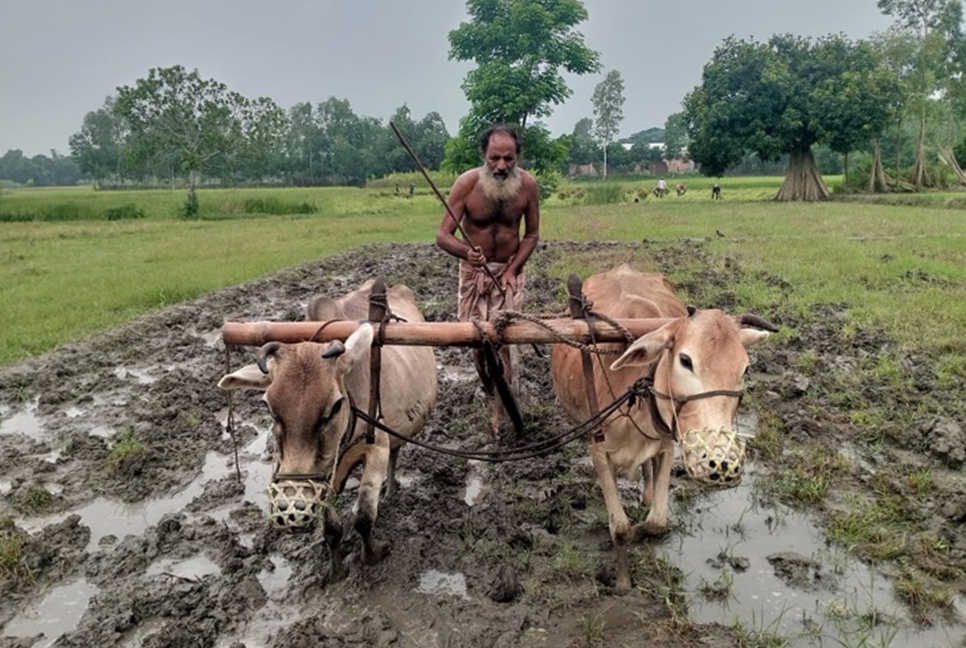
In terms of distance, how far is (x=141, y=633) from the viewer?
3693mm

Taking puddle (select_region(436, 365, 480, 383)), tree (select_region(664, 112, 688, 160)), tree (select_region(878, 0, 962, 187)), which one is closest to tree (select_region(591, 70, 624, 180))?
tree (select_region(664, 112, 688, 160))

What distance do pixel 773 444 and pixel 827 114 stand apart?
3305cm

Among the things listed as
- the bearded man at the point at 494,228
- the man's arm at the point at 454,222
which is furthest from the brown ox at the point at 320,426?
the bearded man at the point at 494,228

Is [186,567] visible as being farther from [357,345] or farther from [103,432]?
[103,432]

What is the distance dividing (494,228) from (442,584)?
2.80 meters

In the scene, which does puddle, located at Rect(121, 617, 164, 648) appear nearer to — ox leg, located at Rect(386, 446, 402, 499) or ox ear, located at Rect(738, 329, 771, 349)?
ox leg, located at Rect(386, 446, 402, 499)

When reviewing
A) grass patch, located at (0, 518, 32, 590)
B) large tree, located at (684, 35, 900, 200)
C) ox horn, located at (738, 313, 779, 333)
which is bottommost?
grass patch, located at (0, 518, 32, 590)

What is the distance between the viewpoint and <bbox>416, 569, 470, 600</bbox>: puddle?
4.03m

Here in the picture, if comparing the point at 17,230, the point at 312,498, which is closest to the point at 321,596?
the point at 312,498

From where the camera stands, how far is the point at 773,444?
19.1 feet

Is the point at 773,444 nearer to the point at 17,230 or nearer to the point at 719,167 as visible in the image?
the point at 17,230

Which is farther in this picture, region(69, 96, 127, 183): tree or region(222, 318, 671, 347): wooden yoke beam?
region(69, 96, 127, 183): tree

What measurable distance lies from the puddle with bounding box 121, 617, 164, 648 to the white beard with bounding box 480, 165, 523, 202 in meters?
3.56

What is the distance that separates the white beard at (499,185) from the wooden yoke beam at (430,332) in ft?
5.78
